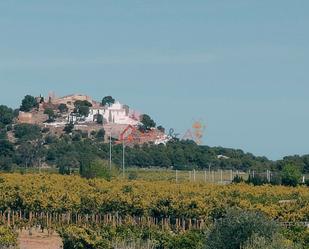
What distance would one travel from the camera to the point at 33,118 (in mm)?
163875

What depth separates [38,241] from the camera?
55.8 meters

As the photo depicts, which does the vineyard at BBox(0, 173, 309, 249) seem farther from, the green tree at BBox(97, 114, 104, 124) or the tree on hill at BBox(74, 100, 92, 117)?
the tree on hill at BBox(74, 100, 92, 117)

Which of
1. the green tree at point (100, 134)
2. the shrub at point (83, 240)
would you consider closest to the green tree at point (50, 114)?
the green tree at point (100, 134)

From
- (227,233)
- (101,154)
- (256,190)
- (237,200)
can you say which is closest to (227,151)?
(101,154)

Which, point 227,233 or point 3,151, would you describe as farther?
point 3,151

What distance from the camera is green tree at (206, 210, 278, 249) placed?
1470 inches

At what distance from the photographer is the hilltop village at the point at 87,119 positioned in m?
157

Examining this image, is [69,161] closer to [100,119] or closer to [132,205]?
[100,119]

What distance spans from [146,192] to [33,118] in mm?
98080

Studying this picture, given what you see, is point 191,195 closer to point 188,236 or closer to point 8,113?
point 188,236

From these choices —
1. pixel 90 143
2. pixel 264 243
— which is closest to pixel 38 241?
pixel 264 243

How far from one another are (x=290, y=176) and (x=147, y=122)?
84.3 metres

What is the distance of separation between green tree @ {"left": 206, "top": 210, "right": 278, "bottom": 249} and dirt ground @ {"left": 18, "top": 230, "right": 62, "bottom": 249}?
12533mm

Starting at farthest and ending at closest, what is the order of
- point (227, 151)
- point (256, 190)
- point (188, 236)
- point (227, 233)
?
point (227, 151)
point (256, 190)
point (188, 236)
point (227, 233)
